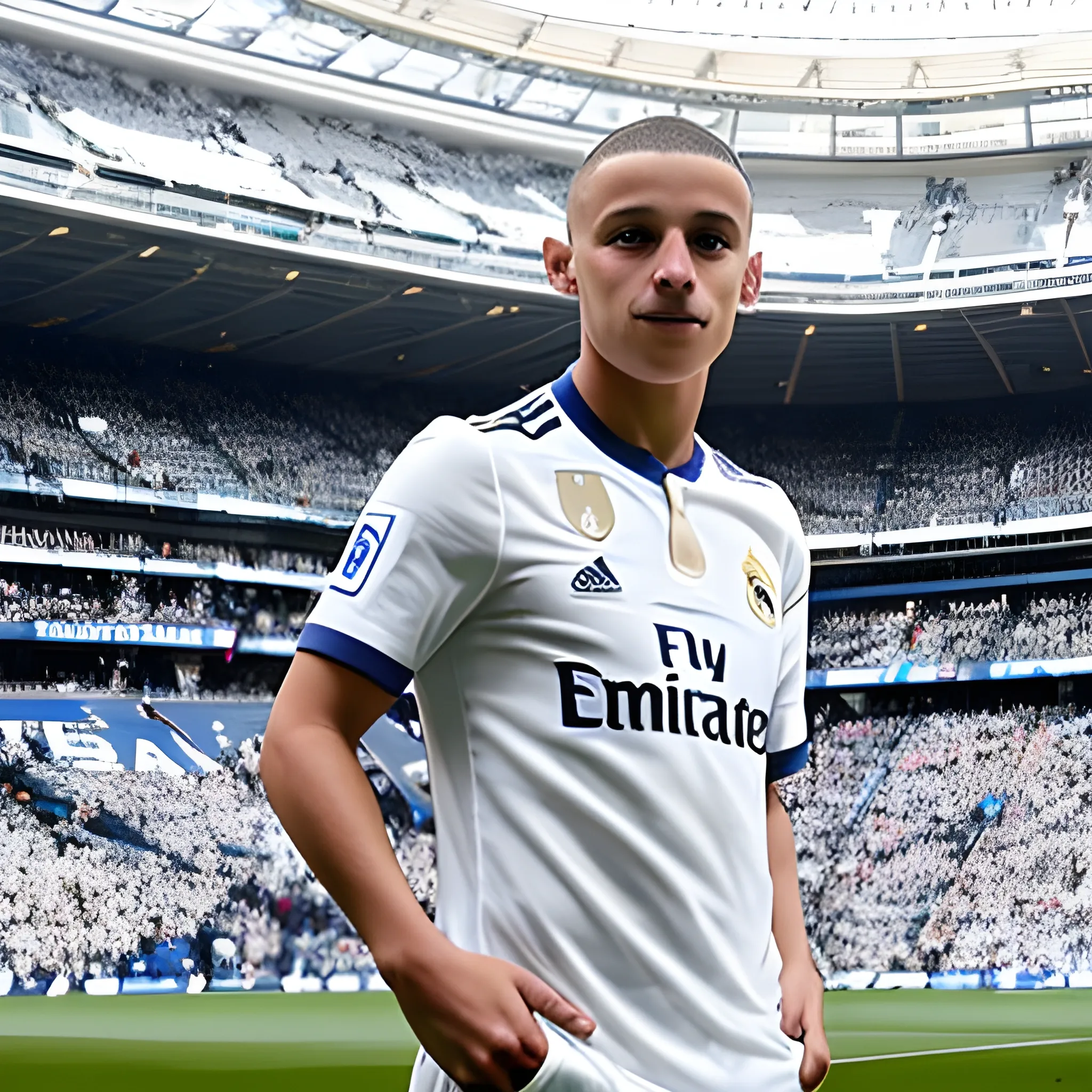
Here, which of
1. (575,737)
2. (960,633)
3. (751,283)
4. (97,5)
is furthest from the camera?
(960,633)

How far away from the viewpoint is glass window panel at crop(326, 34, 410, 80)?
13.7 meters

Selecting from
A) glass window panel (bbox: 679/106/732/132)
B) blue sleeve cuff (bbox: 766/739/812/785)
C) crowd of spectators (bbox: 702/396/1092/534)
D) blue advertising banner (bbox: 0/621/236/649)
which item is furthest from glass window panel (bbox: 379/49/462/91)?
blue sleeve cuff (bbox: 766/739/812/785)

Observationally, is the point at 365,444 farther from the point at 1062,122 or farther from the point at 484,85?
the point at 1062,122

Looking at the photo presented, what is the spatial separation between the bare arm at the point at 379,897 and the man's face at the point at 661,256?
13.7 inches

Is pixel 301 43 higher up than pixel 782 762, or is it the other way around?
pixel 301 43

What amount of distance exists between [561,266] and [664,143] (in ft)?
0.52

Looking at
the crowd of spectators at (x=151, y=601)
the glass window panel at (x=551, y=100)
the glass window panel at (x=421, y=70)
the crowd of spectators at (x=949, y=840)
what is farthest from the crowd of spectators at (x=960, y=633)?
the glass window panel at (x=421, y=70)

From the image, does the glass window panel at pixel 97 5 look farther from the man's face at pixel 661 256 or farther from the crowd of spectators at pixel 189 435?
the man's face at pixel 661 256

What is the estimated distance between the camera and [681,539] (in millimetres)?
1077

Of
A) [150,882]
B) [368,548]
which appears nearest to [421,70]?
[150,882]

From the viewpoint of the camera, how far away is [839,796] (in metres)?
12.6

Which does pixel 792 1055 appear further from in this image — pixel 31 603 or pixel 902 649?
pixel 902 649

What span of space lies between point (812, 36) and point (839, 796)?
8.61 metres

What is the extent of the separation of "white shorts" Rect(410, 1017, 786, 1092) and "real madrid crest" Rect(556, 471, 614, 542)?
0.37m
